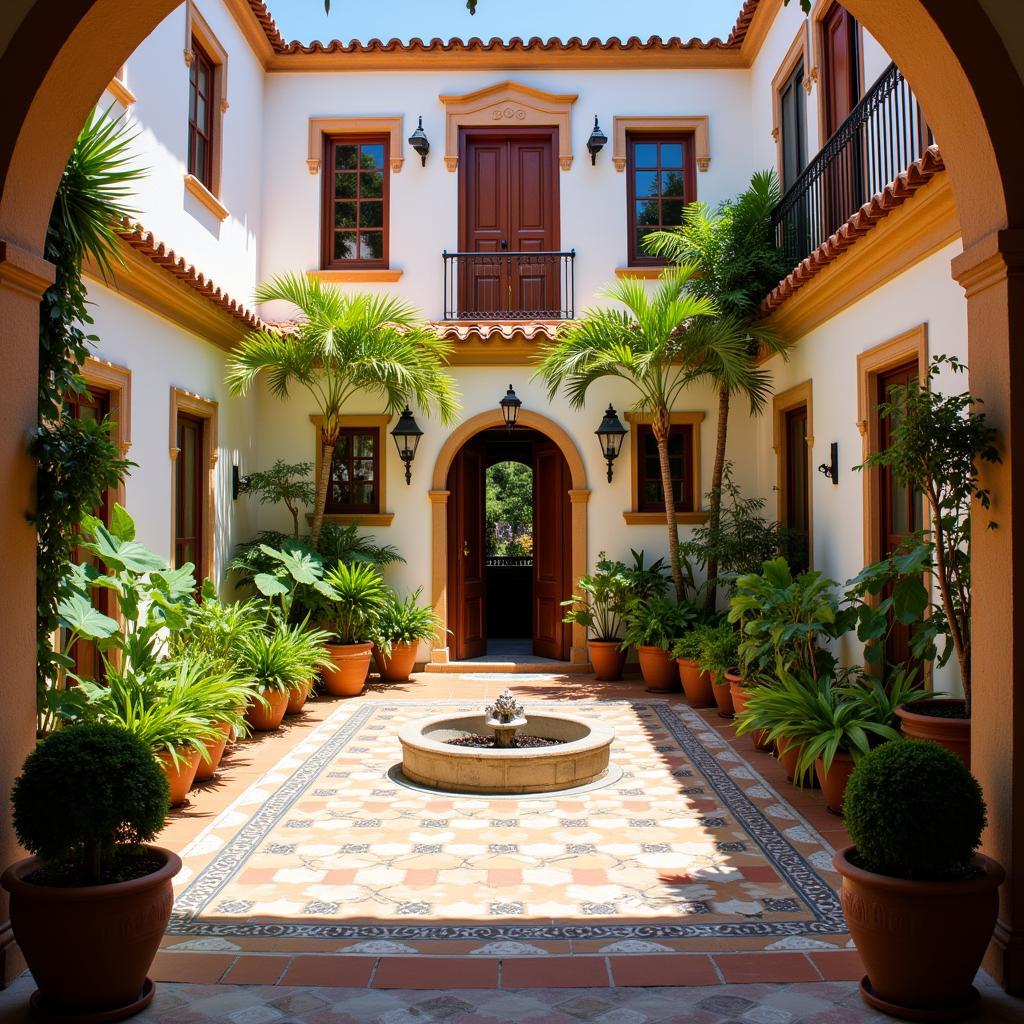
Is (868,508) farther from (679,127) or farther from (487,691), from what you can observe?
(679,127)

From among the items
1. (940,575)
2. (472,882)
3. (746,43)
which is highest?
(746,43)

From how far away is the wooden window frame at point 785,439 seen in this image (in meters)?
9.03

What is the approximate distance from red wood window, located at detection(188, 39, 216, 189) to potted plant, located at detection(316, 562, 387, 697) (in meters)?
4.32

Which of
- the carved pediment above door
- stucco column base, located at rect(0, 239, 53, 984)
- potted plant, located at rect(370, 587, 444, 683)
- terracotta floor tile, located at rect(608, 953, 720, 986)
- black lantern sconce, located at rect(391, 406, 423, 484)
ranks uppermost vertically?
the carved pediment above door

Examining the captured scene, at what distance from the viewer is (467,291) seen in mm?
12031

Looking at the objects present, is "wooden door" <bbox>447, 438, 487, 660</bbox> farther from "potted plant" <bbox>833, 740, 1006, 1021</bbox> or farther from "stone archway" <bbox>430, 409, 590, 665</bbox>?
"potted plant" <bbox>833, 740, 1006, 1021</bbox>

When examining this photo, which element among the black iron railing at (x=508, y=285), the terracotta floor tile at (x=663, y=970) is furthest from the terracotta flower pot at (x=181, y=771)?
the black iron railing at (x=508, y=285)

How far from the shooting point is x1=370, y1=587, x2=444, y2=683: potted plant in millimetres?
10539

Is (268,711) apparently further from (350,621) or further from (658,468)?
(658,468)

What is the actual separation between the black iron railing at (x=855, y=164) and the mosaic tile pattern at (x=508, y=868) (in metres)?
4.47

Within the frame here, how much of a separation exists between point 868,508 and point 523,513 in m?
15.8

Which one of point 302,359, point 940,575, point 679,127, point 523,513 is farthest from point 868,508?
point 523,513

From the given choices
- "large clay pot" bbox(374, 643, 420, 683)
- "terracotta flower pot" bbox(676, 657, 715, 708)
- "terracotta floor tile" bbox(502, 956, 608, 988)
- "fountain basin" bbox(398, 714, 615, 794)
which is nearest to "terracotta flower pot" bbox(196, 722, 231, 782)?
"fountain basin" bbox(398, 714, 615, 794)

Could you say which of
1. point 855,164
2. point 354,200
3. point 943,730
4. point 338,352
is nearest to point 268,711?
point 338,352
